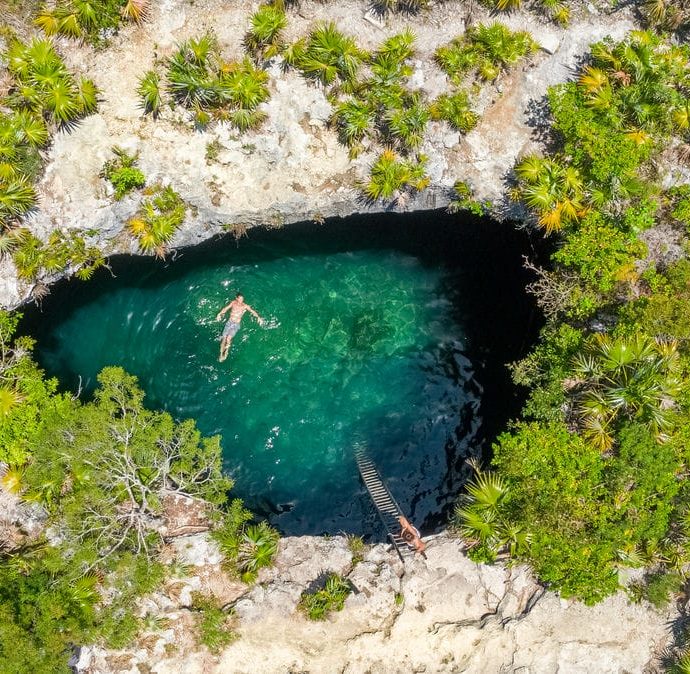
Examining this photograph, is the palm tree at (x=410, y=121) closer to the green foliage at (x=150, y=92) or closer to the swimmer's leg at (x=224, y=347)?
the green foliage at (x=150, y=92)

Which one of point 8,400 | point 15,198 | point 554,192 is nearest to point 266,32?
point 15,198

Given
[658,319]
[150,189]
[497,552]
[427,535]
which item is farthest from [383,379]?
[150,189]

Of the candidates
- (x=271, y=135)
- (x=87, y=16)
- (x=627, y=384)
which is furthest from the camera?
(x=271, y=135)

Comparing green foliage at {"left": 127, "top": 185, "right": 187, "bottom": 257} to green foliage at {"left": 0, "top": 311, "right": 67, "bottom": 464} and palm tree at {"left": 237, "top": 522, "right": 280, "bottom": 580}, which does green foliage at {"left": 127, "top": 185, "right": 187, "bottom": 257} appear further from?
palm tree at {"left": 237, "top": 522, "right": 280, "bottom": 580}

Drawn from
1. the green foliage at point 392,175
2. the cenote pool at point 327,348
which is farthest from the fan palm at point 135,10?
the green foliage at point 392,175

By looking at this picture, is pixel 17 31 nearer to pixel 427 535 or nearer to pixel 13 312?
pixel 13 312

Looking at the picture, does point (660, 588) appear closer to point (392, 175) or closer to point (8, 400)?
point (392, 175)
